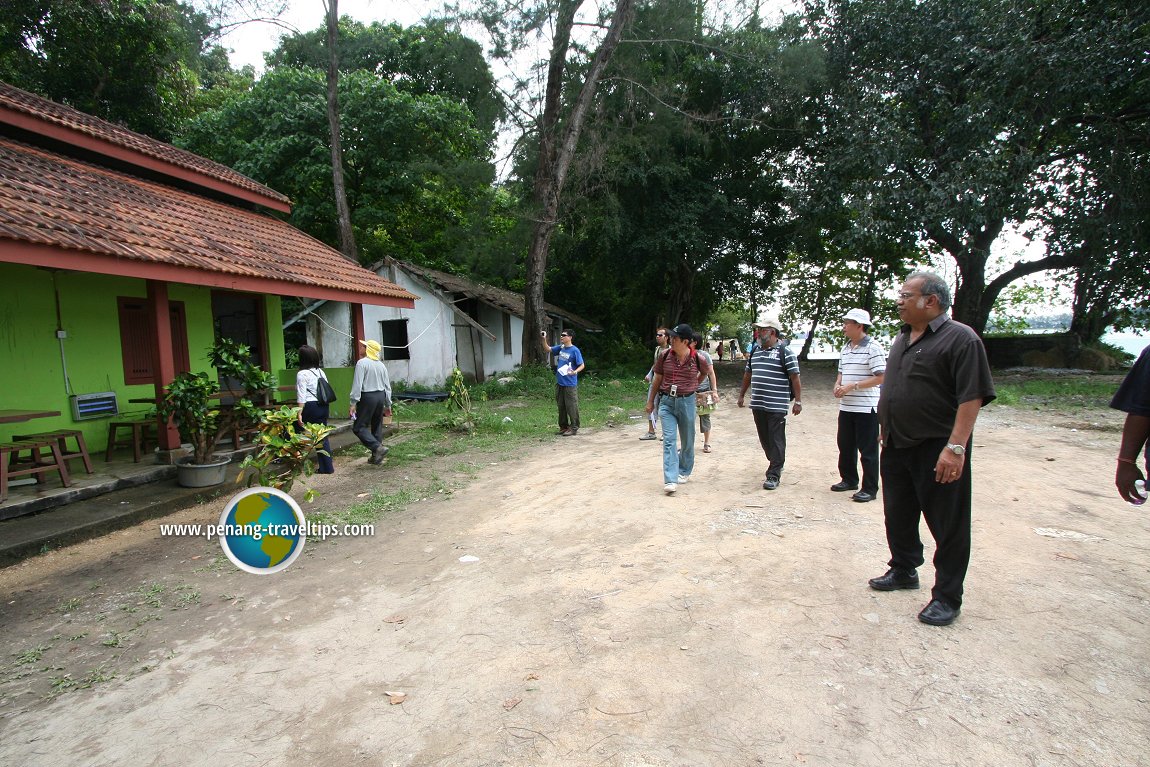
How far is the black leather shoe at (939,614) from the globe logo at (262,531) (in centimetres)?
382

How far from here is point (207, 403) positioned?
6.75 m

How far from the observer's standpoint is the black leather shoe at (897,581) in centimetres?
365

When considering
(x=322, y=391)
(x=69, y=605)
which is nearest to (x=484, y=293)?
(x=322, y=391)

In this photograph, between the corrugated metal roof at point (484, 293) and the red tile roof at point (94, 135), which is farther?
the corrugated metal roof at point (484, 293)

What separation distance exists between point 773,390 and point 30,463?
7.64 metres

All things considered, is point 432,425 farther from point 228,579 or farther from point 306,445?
point 228,579

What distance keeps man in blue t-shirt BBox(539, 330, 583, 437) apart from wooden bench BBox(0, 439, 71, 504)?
6.07m

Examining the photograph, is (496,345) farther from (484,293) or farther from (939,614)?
→ (939,614)

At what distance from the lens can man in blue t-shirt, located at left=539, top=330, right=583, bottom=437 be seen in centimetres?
953

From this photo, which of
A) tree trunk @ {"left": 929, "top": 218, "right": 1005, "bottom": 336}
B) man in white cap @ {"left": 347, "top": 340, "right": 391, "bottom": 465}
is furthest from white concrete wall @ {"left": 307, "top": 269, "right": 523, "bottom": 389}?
tree trunk @ {"left": 929, "top": 218, "right": 1005, "bottom": 336}

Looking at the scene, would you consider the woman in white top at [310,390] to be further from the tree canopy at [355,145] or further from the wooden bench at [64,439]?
the tree canopy at [355,145]

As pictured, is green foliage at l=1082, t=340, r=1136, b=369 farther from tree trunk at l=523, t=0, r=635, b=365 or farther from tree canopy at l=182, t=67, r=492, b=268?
tree canopy at l=182, t=67, r=492, b=268

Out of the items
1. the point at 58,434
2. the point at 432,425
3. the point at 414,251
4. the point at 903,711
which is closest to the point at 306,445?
the point at 58,434

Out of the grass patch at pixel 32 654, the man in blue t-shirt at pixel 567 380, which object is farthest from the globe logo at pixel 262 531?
the man in blue t-shirt at pixel 567 380
